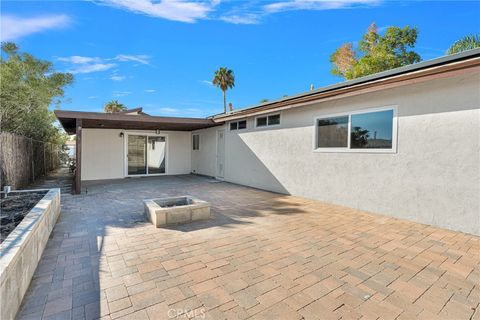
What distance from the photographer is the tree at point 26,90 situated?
358 inches

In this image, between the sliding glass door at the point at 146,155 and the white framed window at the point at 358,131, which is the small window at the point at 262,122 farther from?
the sliding glass door at the point at 146,155

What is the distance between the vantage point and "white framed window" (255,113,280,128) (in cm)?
820

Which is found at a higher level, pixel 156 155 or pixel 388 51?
pixel 388 51

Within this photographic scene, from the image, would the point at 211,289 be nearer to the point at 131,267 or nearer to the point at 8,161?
the point at 131,267

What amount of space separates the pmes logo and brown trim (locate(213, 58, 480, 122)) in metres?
4.99

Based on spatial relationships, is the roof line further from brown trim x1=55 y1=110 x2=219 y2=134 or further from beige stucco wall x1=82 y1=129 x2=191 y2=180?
beige stucco wall x1=82 y1=129 x2=191 y2=180

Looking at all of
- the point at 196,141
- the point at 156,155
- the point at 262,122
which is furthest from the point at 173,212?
the point at 196,141

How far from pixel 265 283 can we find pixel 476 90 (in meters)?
4.69

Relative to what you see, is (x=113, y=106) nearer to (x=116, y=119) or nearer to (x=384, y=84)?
(x=116, y=119)

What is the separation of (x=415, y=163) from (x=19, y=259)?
6.14 m

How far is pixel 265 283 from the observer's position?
8.61 feet

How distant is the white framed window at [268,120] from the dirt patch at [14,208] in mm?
6495

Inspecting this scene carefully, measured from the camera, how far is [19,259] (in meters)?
2.21

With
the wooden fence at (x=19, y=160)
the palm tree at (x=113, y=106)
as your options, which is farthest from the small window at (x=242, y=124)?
the palm tree at (x=113, y=106)
